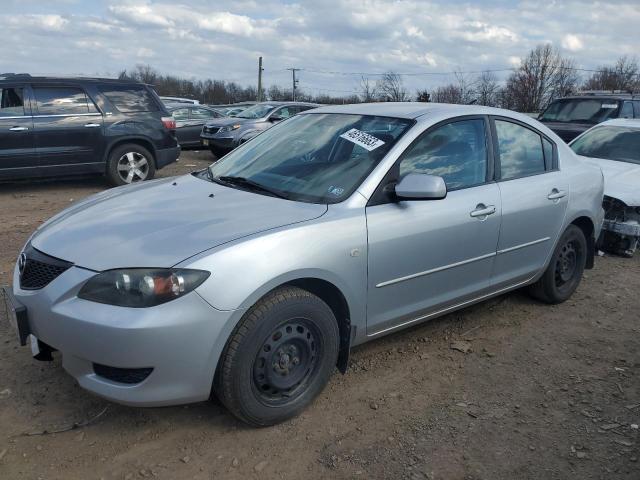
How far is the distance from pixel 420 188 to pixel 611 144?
565 cm

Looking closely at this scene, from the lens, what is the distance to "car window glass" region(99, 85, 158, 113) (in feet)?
30.1

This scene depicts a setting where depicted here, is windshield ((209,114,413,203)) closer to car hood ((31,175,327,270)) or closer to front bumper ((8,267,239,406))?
car hood ((31,175,327,270))

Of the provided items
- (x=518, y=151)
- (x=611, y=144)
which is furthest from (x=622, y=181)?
(x=518, y=151)

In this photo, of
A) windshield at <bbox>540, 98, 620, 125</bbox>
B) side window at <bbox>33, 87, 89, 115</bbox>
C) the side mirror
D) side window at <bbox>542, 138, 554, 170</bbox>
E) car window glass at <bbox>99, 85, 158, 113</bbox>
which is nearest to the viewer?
the side mirror

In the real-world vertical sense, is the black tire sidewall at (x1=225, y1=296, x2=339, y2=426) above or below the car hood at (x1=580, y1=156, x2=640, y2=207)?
below

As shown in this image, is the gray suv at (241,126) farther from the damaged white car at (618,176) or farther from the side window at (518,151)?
the side window at (518,151)

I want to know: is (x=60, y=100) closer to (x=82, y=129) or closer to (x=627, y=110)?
(x=82, y=129)

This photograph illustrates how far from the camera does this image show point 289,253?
9.25 feet

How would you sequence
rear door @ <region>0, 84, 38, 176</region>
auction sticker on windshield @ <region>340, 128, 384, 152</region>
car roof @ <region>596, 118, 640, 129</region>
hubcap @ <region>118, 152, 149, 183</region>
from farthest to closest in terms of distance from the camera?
hubcap @ <region>118, 152, 149, 183</region>, rear door @ <region>0, 84, 38, 176</region>, car roof @ <region>596, 118, 640, 129</region>, auction sticker on windshield @ <region>340, 128, 384, 152</region>

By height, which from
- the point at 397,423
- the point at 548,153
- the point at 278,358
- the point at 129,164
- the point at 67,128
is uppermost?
the point at 67,128

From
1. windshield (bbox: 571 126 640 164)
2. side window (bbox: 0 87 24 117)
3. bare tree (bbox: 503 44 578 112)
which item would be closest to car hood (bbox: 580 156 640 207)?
windshield (bbox: 571 126 640 164)

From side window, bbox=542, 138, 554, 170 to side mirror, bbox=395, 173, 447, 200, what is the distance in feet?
5.63

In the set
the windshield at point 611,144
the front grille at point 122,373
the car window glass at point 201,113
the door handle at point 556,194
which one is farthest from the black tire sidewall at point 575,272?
the car window glass at point 201,113

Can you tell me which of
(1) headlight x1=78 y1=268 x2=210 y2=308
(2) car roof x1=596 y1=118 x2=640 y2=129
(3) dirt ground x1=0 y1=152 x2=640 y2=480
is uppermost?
(2) car roof x1=596 y1=118 x2=640 y2=129
